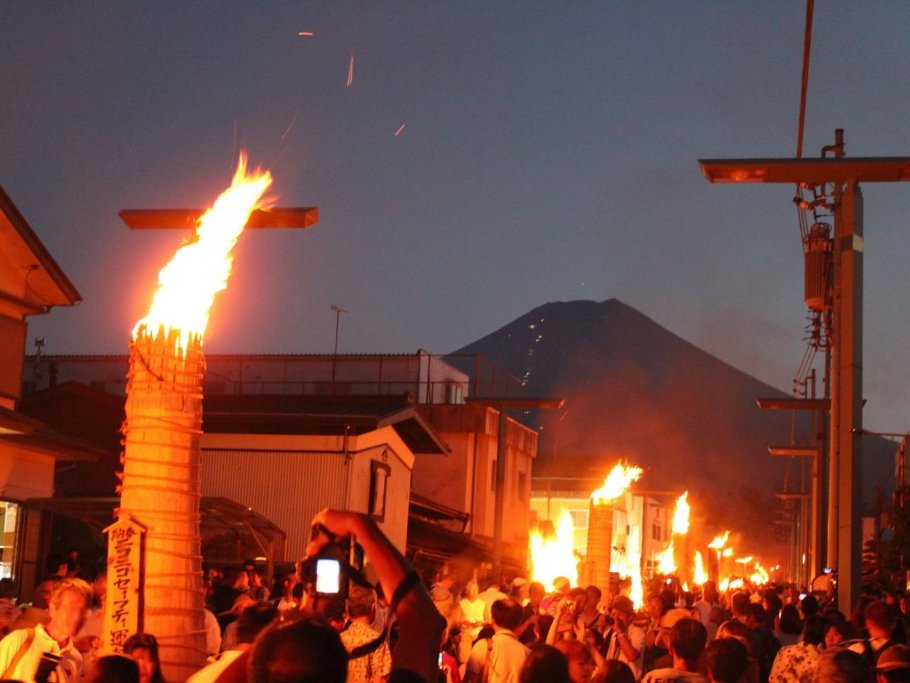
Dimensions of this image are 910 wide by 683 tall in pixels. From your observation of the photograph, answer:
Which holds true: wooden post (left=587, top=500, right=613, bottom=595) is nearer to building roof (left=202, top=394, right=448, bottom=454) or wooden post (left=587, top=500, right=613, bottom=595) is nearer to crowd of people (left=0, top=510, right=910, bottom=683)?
crowd of people (left=0, top=510, right=910, bottom=683)

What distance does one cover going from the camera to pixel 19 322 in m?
21.9

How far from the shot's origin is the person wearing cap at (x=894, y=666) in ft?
24.3

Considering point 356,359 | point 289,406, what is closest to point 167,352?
point 289,406

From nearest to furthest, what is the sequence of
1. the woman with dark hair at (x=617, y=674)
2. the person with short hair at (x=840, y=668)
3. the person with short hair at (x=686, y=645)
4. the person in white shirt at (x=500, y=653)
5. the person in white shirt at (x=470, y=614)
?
1. the person with short hair at (x=840, y=668)
2. the person with short hair at (x=686, y=645)
3. the woman with dark hair at (x=617, y=674)
4. the person in white shirt at (x=500, y=653)
5. the person in white shirt at (x=470, y=614)

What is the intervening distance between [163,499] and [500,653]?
343cm

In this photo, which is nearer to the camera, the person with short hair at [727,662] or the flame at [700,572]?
the person with short hair at [727,662]

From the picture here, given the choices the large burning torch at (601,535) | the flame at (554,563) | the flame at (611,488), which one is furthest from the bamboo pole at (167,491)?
the flame at (554,563)

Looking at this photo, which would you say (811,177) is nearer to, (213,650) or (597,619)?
(597,619)

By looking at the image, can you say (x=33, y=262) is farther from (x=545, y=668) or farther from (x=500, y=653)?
(x=545, y=668)

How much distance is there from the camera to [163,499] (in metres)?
7.92

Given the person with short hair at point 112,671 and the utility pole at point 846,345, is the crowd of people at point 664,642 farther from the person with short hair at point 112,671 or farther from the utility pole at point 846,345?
the person with short hair at point 112,671

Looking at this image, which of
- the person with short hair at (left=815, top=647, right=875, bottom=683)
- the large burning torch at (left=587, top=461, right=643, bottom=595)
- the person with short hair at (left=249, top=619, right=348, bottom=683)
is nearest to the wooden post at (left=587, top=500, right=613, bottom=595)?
the large burning torch at (left=587, top=461, right=643, bottom=595)

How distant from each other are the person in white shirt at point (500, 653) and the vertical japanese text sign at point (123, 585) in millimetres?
3339

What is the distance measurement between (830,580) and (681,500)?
A: 2021cm
